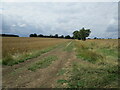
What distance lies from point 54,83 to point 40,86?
57 centimetres

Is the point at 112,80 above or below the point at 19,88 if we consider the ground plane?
above

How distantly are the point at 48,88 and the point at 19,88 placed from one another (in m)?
1.16

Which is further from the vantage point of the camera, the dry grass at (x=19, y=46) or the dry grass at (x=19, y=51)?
the dry grass at (x=19, y=46)

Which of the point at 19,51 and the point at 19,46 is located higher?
the point at 19,46

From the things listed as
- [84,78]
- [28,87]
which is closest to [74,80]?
[84,78]

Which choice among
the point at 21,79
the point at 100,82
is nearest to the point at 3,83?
the point at 21,79

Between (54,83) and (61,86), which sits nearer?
(61,86)

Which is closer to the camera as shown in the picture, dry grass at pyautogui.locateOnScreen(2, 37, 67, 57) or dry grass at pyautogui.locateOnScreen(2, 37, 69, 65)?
dry grass at pyautogui.locateOnScreen(2, 37, 69, 65)

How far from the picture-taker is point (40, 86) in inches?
191

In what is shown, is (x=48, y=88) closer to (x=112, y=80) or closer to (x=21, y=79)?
(x=21, y=79)

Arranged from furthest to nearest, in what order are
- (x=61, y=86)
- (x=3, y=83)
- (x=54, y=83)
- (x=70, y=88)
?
1. (x=3, y=83)
2. (x=54, y=83)
3. (x=61, y=86)
4. (x=70, y=88)

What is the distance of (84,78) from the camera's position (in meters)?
5.20

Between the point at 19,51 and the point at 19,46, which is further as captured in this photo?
the point at 19,46

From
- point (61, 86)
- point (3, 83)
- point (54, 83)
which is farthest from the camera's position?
point (3, 83)
